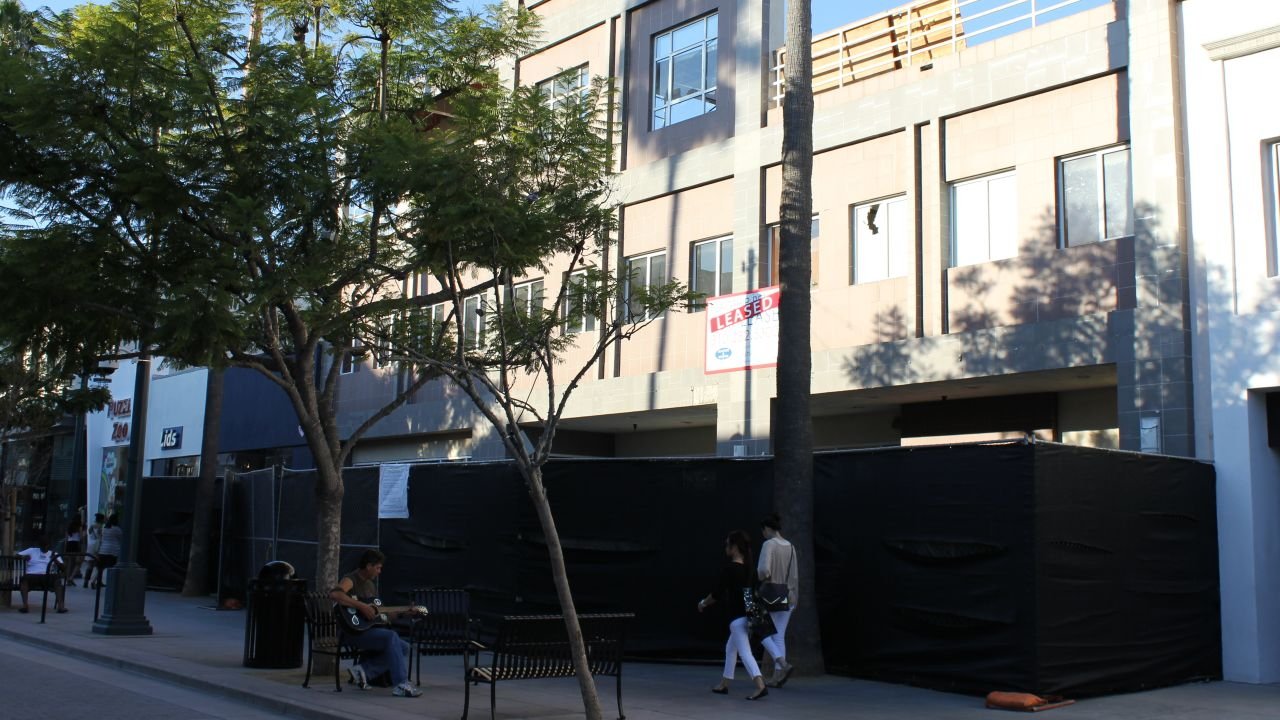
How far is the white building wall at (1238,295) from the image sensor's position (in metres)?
13.8

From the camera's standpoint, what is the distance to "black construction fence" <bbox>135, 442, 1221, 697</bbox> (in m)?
11.9

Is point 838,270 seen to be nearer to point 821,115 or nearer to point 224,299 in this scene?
point 821,115

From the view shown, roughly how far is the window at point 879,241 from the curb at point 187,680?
426 inches

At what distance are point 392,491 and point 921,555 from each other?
8591 millimetres

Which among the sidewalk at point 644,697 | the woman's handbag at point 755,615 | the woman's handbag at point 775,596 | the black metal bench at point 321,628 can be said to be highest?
the woman's handbag at point 775,596

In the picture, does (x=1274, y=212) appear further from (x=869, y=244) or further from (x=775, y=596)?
(x=775, y=596)

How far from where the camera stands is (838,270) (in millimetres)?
19203

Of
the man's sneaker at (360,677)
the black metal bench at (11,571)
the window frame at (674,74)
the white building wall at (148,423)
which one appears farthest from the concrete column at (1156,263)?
the white building wall at (148,423)

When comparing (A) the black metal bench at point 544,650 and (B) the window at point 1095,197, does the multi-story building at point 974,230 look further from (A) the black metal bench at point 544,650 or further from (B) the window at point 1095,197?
(A) the black metal bench at point 544,650

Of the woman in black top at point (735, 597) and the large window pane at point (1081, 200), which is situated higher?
the large window pane at point (1081, 200)

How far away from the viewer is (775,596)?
12398 mm

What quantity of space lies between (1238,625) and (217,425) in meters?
20.5

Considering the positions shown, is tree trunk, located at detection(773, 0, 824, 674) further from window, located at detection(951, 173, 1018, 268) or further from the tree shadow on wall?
window, located at detection(951, 173, 1018, 268)

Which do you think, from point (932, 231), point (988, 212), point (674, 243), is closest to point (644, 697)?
point (932, 231)
